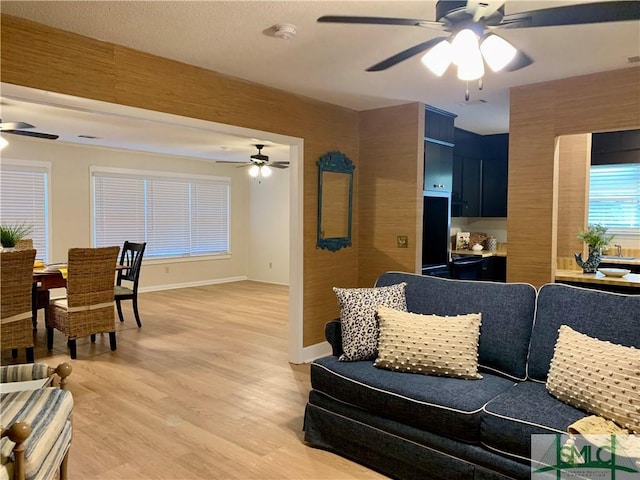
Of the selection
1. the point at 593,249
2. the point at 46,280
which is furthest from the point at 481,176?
the point at 46,280

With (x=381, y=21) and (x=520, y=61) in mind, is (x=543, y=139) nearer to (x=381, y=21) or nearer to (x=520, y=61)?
(x=520, y=61)

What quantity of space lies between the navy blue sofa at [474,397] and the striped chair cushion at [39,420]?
133 centimetres

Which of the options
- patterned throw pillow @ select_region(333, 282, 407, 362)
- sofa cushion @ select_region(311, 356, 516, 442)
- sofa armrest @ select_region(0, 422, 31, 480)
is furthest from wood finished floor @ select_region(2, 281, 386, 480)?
sofa armrest @ select_region(0, 422, 31, 480)

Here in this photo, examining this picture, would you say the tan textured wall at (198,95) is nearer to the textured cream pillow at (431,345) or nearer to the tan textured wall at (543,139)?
the tan textured wall at (543,139)

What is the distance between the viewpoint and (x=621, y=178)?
231 inches

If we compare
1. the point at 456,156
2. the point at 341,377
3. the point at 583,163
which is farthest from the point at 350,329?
the point at 456,156

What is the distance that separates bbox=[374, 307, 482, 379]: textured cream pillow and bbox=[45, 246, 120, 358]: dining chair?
118 inches

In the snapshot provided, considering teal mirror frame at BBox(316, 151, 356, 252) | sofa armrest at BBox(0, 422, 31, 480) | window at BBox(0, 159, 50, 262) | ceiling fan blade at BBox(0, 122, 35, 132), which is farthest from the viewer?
window at BBox(0, 159, 50, 262)

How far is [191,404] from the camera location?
333 centimetres

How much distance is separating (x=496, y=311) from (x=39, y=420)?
7.80 ft

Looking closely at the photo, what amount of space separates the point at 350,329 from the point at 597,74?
2.69 metres

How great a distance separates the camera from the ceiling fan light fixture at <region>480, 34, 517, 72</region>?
187 cm

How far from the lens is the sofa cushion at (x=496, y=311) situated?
2549 millimetres

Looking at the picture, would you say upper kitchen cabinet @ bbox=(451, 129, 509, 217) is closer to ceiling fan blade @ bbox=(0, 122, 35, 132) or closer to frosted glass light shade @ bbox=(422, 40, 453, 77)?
frosted glass light shade @ bbox=(422, 40, 453, 77)
